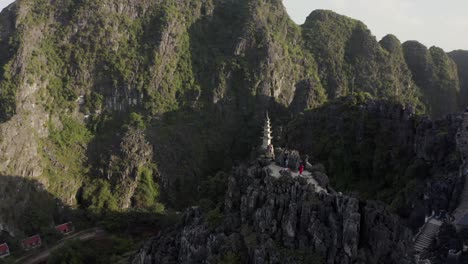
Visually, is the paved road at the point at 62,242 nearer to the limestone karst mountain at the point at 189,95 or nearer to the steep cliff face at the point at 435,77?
the limestone karst mountain at the point at 189,95

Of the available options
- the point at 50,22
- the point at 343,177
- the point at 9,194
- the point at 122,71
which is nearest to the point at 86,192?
the point at 9,194

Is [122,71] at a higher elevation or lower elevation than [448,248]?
higher

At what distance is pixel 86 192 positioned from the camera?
6875 centimetres

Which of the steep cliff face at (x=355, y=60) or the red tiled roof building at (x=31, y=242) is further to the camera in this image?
the steep cliff face at (x=355, y=60)

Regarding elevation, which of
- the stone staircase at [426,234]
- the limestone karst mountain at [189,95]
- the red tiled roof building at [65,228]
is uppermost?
the limestone karst mountain at [189,95]

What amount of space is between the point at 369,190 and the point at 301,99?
121ft

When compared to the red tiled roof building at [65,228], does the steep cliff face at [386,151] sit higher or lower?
higher

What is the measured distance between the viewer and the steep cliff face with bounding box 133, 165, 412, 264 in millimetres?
26500

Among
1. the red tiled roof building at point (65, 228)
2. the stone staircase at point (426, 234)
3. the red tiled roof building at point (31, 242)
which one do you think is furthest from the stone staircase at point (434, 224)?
the red tiled roof building at point (65, 228)

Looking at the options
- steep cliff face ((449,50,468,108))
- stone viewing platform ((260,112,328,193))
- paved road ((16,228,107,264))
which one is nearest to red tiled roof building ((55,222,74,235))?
paved road ((16,228,107,264))

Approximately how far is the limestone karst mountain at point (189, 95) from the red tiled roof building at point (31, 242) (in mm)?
3908

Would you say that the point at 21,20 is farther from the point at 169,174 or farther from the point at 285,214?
the point at 285,214

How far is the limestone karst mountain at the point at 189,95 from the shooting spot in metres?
62.7

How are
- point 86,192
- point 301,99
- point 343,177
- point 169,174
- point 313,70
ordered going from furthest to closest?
point 313,70 → point 301,99 → point 169,174 → point 86,192 → point 343,177
